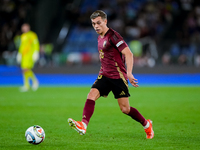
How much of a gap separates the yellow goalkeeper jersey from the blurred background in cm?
478

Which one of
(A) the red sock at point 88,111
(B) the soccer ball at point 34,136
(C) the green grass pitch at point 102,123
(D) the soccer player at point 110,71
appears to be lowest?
(C) the green grass pitch at point 102,123

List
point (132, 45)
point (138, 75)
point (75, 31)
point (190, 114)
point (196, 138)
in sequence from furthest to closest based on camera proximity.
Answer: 1. point (75, 31)
2. point (132, 45)
3. point (138, 75)
4. point (190, 114)
5. point (196, 138)

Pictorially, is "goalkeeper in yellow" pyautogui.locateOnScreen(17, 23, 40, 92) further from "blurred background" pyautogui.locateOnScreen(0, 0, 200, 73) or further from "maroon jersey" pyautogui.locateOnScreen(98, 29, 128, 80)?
"maroon jersey" pyautogui.locateOnScreen(98, 29, 128, 80)

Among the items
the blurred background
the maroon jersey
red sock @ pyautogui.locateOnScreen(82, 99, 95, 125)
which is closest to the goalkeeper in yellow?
the blurred background

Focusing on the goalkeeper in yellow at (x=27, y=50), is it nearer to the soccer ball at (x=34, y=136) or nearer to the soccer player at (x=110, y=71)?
the soccer player at (x=110, y=71)

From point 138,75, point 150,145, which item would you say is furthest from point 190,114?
point 138,75

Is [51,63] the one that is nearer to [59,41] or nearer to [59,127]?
[59,41]

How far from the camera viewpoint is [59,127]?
684 centimetres

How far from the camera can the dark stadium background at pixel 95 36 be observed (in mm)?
19219

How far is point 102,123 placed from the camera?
24.2 feet

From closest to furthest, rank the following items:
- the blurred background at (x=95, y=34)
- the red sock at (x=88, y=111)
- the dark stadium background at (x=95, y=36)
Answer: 1. the red sock at (x=88, y=111)
2. the dark stadium background at (x=95, y=36)
3. the blurred background at (x=95, y=34)

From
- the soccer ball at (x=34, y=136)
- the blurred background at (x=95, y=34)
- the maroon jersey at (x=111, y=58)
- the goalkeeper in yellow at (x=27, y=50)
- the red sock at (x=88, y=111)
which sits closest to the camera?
the soccer ball at (x=34, y=136)

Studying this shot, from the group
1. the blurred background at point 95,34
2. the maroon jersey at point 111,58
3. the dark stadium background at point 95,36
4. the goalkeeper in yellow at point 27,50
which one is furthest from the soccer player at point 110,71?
the blurred background at point 95,34

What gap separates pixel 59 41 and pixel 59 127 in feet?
50.4
